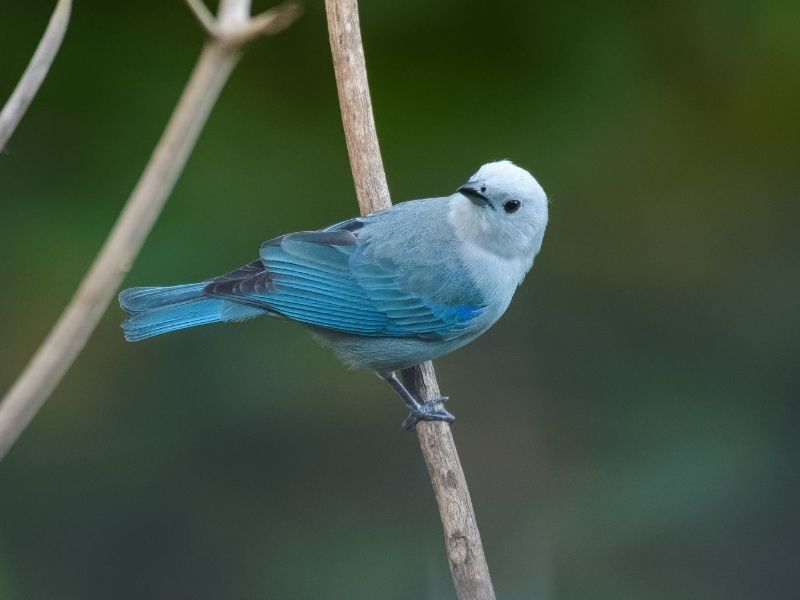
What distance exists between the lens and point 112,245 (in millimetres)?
869

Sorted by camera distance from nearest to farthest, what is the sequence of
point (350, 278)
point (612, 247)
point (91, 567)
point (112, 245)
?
point (112, 245) < point (350, 278) < point (91, 567) < point (612, 247)

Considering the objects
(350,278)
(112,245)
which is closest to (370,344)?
(350,278)

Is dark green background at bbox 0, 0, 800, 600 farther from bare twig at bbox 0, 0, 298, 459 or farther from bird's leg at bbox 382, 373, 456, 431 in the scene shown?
bare twig at bbox 0, 0, 298, 459

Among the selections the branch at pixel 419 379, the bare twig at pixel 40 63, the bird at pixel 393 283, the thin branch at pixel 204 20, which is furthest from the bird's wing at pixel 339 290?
the thin branch at pixel 204 20

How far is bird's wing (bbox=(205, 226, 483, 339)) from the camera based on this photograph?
3.02m

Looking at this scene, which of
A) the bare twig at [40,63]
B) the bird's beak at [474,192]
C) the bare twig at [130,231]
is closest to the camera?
the bare twig at [130,231]

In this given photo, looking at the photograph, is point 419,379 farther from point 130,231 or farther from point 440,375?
point 130,231

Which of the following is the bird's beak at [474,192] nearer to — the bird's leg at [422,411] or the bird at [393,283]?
the bird at [393,283]

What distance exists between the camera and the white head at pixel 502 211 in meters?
2.92

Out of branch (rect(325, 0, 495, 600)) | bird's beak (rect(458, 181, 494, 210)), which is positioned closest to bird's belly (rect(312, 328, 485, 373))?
branch (rect(325, 0, 495, 600))

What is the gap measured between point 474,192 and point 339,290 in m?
0.53

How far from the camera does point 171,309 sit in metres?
2.97

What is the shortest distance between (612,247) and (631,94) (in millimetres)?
620

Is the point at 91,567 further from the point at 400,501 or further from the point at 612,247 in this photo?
the point at 612,247
